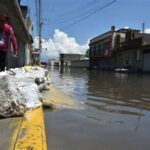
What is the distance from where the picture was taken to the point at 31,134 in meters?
4.79

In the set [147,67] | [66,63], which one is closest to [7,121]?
[147,67]

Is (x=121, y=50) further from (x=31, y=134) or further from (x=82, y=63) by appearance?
(x=31, y=134)

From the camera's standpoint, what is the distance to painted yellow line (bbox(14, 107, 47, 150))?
430 cm

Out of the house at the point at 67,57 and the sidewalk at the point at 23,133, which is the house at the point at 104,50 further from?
the sidewalk at the point at 23,133

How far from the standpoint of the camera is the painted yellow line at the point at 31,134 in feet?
14.1

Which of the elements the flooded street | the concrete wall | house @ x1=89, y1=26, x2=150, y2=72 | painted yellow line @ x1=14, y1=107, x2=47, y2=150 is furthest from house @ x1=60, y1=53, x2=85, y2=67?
painted yellow line @ x1=14, y1=107, x2=47, y2=150

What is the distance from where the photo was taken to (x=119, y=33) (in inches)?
2694

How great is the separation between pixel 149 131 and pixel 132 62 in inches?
2022

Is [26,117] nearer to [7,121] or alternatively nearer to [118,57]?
[7,121]

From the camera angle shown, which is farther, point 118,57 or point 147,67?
point 118,57

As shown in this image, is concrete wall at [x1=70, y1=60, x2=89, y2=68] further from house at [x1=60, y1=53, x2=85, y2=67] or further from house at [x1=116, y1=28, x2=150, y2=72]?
house at [x1=116, y1=28, x2=150, y2=72]

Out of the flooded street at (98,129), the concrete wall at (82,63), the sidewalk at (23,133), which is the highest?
the sidewalk at (23,133)

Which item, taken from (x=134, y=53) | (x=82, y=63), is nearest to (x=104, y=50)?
(x=134, y=53)

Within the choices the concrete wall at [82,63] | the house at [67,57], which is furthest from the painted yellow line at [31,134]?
the house at [67,57]
